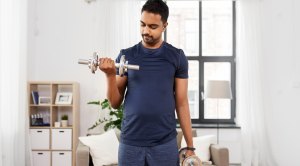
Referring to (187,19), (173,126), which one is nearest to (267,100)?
(187,19)

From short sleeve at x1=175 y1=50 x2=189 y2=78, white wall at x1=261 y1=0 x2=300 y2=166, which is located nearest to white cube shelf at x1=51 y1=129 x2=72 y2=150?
white wall at x1=261 y1=0 x2=300 y2=166

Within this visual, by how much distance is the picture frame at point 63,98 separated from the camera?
449 cm

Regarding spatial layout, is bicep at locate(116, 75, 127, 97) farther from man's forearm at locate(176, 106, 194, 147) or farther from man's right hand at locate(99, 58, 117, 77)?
man's forearm at locate(176, 106, 194, 147)

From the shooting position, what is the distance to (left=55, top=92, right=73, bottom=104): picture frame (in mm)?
4487

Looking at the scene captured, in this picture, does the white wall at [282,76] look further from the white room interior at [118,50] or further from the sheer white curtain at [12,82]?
the sheer white curtain at [12,82]

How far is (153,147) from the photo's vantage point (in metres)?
1.42

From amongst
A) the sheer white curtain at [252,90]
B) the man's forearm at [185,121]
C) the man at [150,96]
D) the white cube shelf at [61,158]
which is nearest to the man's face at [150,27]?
the man at [150,96]

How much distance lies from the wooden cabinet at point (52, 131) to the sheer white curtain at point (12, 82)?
37 cm

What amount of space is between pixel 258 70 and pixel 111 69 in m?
3.58

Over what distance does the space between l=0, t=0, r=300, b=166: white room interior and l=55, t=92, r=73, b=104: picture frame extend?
29 centimetres

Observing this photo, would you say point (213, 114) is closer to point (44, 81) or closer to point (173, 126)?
point (44, 81)

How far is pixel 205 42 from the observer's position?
198 inches

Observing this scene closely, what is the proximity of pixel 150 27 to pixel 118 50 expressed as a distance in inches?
127

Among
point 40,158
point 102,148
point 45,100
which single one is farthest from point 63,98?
point 102,148
